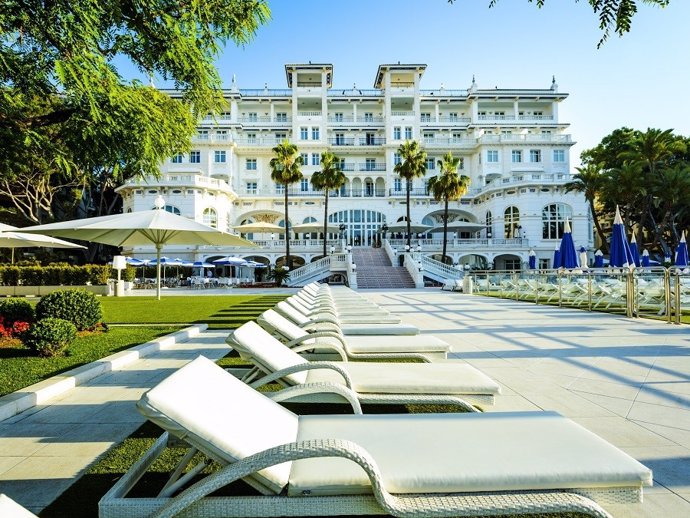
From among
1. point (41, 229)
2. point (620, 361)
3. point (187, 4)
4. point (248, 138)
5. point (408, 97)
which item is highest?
point (408, 97)

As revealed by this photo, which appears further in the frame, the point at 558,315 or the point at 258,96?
the point at 258,96

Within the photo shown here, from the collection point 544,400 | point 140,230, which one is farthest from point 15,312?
point 544,400

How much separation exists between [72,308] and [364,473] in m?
8.27

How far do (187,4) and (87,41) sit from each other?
186 cm

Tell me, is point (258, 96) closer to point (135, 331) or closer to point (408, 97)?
point (408, 97)

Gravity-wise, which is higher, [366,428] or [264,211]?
[264,211]

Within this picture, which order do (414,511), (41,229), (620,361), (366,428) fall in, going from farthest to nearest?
(41,229), (620,361), (366,428), (414,511)

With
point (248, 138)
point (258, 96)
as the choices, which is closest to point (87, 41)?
point (248, 138)

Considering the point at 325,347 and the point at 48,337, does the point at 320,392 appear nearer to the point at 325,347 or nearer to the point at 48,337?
the point at 325,347

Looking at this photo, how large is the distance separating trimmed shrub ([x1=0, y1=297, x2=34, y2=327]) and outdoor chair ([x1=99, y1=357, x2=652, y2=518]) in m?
7.80

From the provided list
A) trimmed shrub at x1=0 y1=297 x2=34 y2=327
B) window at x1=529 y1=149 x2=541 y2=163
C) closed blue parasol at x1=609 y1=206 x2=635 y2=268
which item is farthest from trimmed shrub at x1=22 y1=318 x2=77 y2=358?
window at x1=529 y1=149 x2=541 y2=163

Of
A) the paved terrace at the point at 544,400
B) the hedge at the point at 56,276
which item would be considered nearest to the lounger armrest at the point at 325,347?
the paved terrace at the point at 544,400

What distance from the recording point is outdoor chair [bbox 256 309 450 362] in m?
5.43

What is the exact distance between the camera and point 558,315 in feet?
44.4
